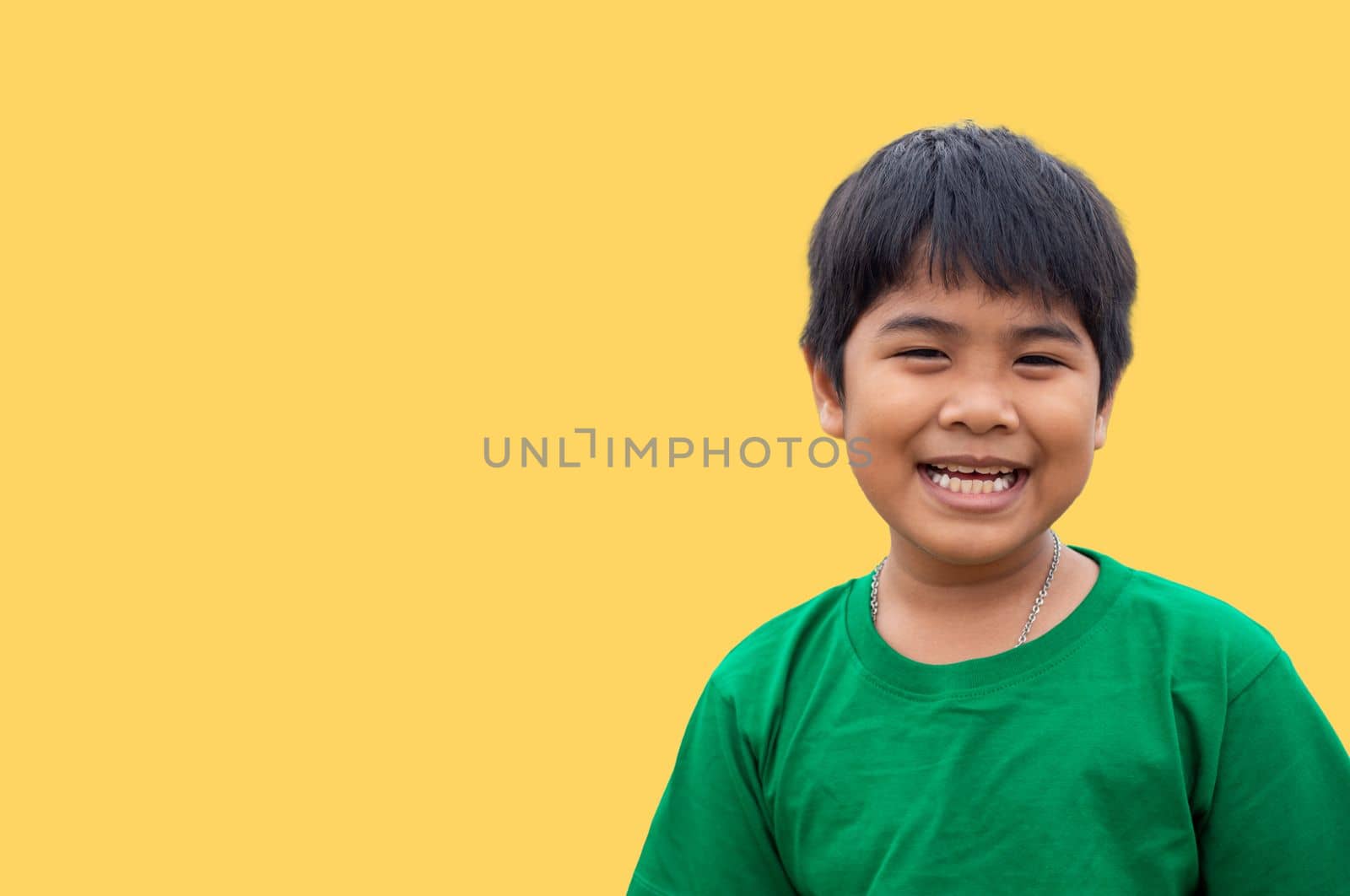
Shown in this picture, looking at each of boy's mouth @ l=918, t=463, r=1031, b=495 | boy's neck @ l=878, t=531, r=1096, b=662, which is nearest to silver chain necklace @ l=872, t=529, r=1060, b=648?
boy's neck @ l=878, t=531, r=1096, b=662

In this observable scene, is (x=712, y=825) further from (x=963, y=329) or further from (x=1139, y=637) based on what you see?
(x=963, y=329)

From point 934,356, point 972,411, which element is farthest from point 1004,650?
point 934,356

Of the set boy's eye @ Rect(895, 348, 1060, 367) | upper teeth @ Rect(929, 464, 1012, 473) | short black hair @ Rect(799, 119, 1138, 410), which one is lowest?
upper teeth @ Rect(929, 464, 1012, 473)

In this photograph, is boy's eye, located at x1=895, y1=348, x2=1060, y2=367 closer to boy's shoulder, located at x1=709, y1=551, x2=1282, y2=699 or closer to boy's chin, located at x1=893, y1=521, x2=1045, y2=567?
boy's chin, located at x1=893, y1=521, x2=1045, y2=567

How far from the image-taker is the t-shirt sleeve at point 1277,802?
9.13 feet

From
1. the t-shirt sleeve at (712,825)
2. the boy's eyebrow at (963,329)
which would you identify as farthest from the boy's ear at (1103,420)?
the t-shirt sleeve at (712,825)

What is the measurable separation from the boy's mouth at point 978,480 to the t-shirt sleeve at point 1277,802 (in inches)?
23.4

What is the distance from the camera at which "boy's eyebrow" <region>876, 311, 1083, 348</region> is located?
2.86 m

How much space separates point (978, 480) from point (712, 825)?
98 centimetres

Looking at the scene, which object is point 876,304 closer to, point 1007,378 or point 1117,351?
point 1007,378

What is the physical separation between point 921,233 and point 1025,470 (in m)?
0.52

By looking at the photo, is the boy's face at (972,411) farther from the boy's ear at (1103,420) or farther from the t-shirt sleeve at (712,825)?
the t-shirt sleeve at (712,825)

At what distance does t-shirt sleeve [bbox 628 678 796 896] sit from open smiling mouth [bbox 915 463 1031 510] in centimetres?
73

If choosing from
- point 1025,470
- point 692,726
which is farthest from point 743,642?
point 1025,470
